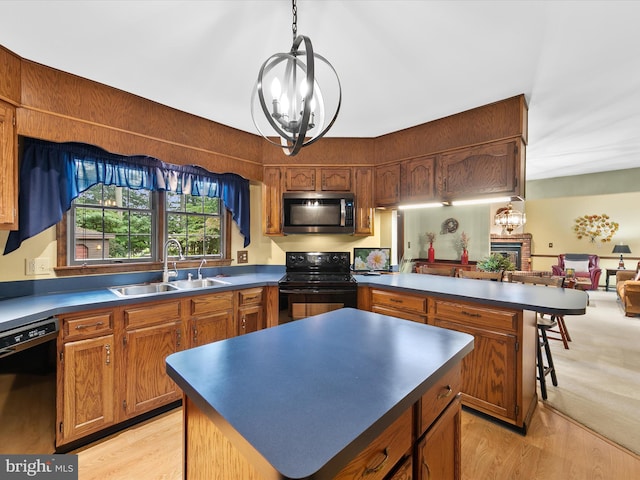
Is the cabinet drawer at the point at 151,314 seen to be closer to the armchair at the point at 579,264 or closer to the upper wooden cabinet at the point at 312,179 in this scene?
the upper wooden cabinet at the point at 312,179

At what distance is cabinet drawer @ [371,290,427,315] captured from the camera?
242 centimetres

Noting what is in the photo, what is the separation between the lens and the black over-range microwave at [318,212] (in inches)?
127

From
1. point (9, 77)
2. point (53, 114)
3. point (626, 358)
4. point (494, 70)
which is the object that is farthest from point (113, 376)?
point (626, 358)

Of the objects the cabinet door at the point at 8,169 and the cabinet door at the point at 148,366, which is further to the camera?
the cabinet door at the point at 148,366

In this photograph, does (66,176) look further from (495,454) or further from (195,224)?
(495,454)

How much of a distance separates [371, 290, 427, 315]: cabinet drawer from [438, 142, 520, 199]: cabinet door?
43.3 inches

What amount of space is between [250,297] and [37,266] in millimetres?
1600

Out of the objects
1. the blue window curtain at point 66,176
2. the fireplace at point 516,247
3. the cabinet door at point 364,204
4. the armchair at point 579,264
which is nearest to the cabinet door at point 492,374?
the cabinet door at point 364,204

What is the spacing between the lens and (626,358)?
315 centimetres

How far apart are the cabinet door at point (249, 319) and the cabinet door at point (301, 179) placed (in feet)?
4.61

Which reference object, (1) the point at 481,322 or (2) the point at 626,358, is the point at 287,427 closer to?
(1) the point at 481,322

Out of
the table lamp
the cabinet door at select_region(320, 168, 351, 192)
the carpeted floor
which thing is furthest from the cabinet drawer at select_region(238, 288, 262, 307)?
the table lamp

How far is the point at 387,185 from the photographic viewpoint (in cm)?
329

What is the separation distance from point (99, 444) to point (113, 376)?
421mm
